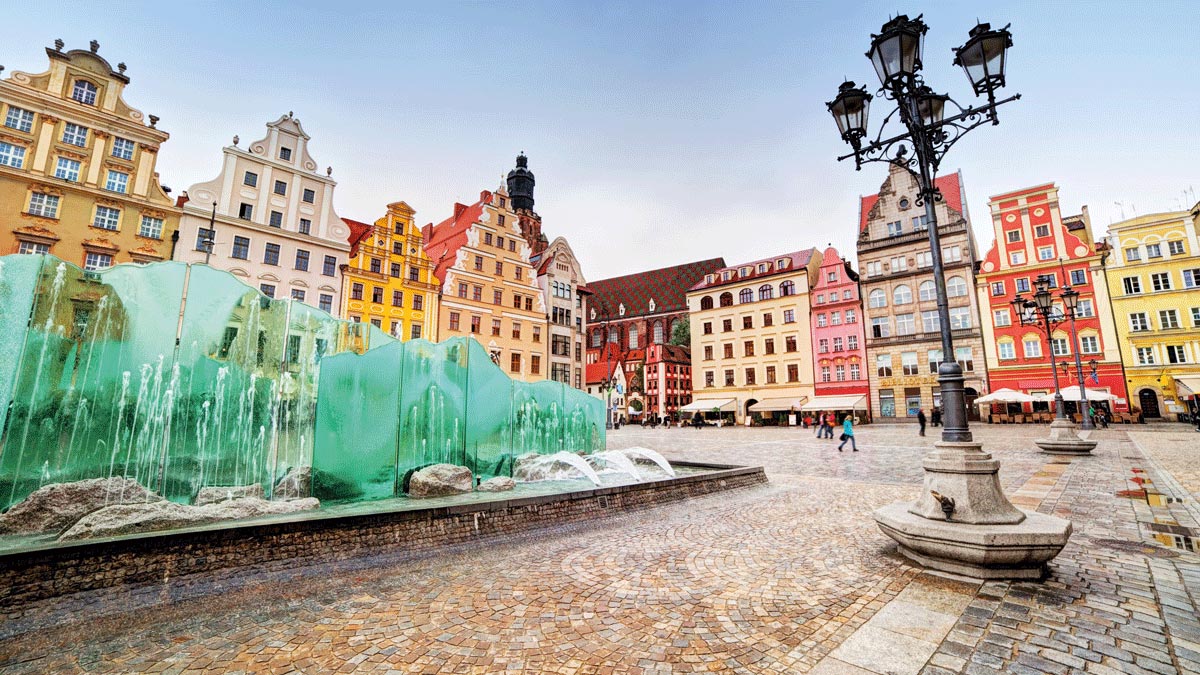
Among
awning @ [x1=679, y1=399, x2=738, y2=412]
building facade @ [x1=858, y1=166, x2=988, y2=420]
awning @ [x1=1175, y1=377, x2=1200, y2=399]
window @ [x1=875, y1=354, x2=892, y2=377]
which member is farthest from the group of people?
awning @ [x1=1175, y1=377, x2=1200, y2=399]

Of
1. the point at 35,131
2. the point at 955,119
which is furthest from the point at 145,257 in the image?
the point at 955,119

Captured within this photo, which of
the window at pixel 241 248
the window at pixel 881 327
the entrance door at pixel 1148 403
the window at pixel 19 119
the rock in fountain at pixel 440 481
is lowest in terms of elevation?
the rock in fountain at pixel 440 481

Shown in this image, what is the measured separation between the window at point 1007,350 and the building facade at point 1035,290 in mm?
59

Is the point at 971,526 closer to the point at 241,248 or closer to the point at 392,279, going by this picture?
the point at 241,248

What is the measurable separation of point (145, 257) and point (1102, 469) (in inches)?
1565

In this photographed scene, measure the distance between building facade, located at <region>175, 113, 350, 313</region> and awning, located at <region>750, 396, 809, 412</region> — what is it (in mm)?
36625

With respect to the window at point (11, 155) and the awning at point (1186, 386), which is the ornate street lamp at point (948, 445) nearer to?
the window at point (11, 155)

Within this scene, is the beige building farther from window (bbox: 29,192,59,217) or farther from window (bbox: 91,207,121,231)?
window (bbox: 29,192,59,217)

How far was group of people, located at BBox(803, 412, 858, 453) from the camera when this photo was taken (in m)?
19.4

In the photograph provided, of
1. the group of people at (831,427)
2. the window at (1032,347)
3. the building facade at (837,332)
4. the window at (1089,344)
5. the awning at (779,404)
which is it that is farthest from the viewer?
the awning at (779,404)

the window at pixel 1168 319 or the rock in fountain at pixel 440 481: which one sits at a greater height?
the window at pixel 1168 319

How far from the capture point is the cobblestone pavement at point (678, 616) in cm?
311

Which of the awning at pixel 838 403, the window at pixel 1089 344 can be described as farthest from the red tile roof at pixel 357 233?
the window at pixel 1089 344

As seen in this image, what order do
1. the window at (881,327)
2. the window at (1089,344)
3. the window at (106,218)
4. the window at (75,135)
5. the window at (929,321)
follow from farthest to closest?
the window at (881,327) → the window at (929,321) → the window at (1089,344) → the window at (106,218) → the window at (75,135)
